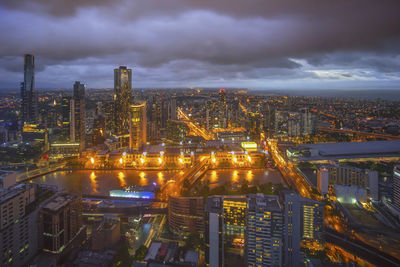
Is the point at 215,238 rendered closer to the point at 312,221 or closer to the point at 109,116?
the point at 312,221

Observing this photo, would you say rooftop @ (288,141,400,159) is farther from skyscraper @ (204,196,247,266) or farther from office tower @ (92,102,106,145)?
office tower @ (92,102,106,145)

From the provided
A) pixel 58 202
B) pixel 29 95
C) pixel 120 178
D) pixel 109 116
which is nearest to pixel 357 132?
pixel 120 178

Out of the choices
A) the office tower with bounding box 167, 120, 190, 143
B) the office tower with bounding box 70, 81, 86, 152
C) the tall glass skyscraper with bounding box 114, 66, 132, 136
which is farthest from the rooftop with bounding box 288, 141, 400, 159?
the tall glass skyscraper with bounding box 114, 66, 132, 136

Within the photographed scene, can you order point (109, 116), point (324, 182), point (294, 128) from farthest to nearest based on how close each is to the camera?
point (109, 116)
point (294, 128)
point (324, 182)

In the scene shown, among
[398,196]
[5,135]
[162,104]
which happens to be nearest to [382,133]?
[398,196]

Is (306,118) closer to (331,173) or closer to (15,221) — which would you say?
(331,173)

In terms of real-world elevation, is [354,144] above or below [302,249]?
above
